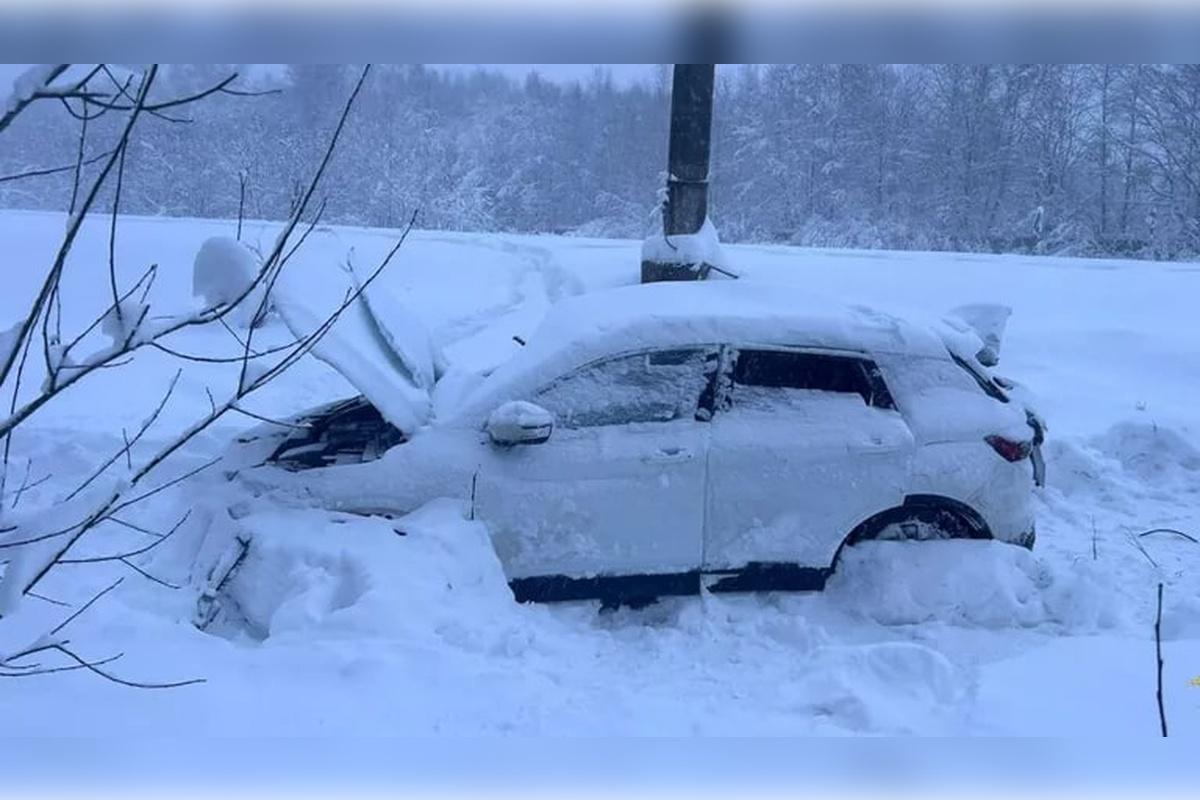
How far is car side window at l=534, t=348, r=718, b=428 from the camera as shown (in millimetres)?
4234

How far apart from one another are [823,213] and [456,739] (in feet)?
76.3

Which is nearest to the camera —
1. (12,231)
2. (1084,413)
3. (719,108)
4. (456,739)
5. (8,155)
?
(456,739)

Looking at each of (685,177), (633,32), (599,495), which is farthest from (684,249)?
(633,32)

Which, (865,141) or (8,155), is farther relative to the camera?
(865,141)

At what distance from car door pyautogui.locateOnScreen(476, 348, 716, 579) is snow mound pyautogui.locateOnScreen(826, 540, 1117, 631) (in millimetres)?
752

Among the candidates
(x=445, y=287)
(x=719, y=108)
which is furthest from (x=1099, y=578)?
(x=719, y=108)

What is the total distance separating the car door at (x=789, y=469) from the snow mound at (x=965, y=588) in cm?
19

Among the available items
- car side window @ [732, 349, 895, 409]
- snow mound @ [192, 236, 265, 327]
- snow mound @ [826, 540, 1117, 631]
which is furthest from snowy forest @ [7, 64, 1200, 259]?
snow mound @ [192, 236, 265, 327]

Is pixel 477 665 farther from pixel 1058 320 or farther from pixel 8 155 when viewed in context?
pixel 1058 320

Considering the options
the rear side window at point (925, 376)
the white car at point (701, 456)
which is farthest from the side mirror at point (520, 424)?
the rear side window at point (925, 376)

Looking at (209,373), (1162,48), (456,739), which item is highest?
(1162,48)

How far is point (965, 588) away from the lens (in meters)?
4.20

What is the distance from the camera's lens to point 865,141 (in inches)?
866

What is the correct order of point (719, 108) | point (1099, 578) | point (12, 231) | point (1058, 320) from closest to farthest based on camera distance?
1. point (1099, 578)
2. point (1058, 320)
3. point (12, 231)
4. point (719, 108)
